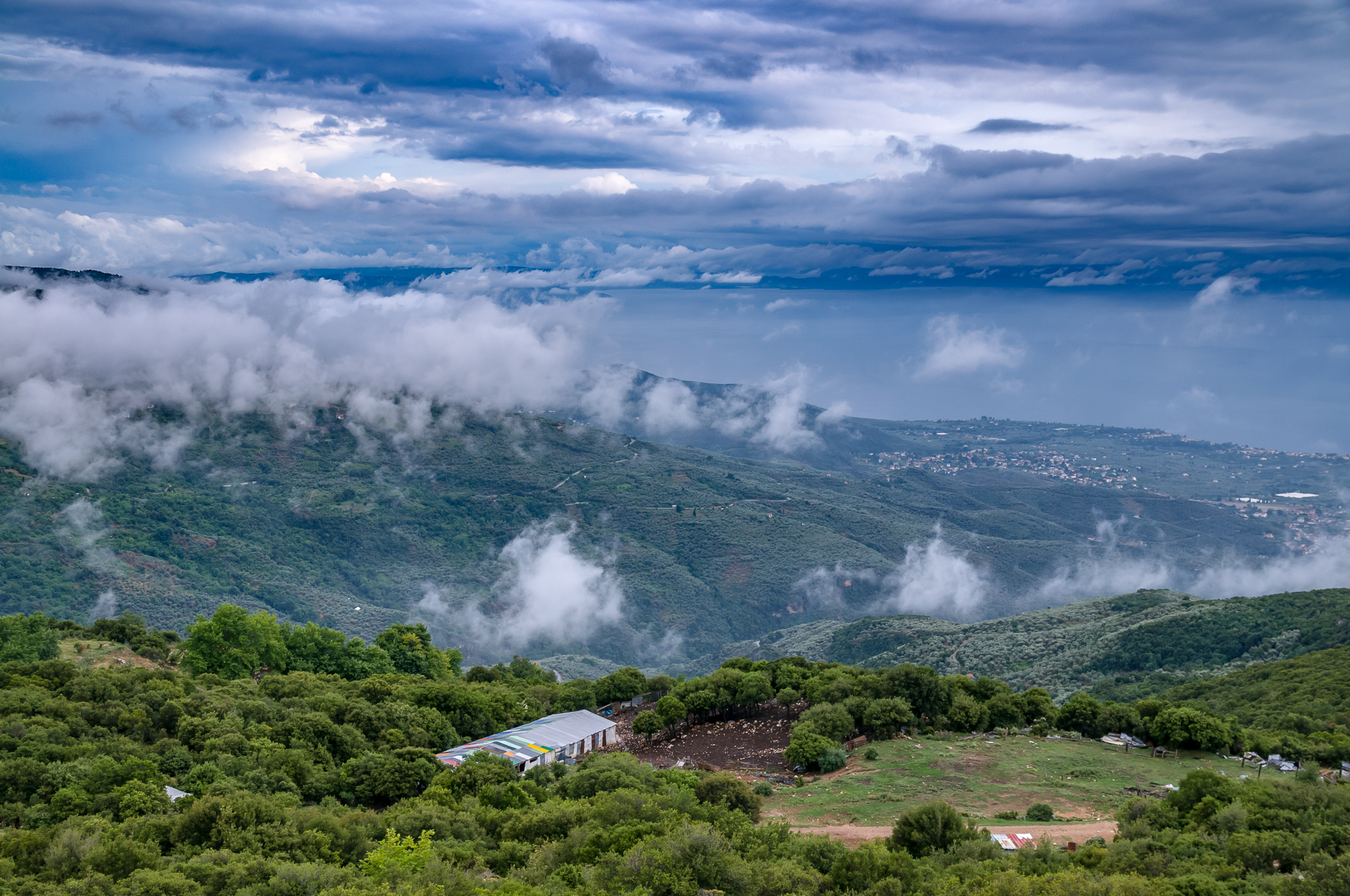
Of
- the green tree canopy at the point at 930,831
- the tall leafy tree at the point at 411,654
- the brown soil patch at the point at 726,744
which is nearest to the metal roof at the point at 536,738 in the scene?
the brown soil patch at the point at 726,744

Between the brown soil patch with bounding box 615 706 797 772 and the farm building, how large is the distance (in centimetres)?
200

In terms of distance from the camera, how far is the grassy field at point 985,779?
34.7 meters

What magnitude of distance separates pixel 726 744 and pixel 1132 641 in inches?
2515

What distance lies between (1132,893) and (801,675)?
37570mm

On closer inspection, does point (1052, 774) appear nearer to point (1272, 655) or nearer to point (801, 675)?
point (801, 675)

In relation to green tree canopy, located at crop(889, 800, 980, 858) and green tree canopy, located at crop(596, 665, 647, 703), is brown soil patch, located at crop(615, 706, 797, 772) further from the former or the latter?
green tree canopy, located at crop(889, 800, 980, 858)

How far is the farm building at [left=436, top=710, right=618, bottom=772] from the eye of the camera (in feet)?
146

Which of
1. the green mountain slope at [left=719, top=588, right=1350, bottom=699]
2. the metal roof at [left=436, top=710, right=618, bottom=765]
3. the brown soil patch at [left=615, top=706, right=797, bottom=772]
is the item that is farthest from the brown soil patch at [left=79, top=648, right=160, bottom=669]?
the green mountain slope at [left=719, top=588, right=1350, bottom=699]

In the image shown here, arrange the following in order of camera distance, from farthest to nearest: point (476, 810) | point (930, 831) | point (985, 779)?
point (985, 779) < point (476, 810) < point (930, 831)

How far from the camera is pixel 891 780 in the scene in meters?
38.7

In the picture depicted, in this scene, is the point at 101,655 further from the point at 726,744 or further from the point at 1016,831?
the point at 1016,831

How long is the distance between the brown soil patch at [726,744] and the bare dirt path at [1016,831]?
440 inches

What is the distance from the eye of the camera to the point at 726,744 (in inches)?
1950

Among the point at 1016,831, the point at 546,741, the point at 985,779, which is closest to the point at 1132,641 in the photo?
the point at 985,779
